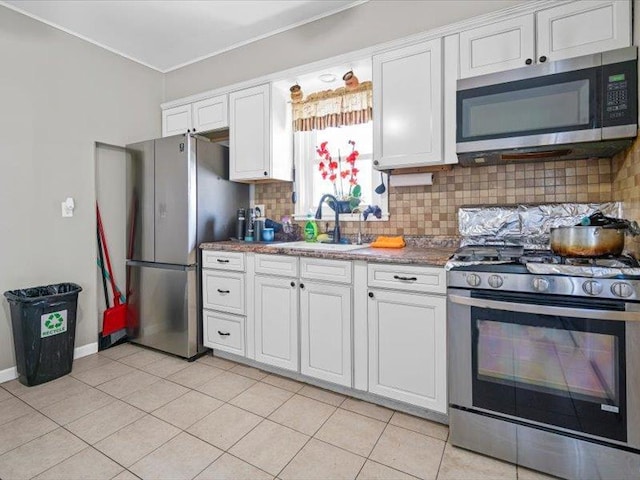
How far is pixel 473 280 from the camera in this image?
1610 mm

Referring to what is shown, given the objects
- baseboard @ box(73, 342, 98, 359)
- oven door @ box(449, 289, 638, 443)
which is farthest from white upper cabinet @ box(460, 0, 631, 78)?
baseboard @ box(73, 342, 98, 359)

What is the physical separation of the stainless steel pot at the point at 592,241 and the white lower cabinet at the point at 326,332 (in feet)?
3.67

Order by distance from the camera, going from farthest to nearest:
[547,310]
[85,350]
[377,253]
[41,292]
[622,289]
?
[85,350]
[41,292]
[377,253]
[547,310]
[622,289]

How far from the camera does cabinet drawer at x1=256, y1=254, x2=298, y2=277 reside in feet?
7.54

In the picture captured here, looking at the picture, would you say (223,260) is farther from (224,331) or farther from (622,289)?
(622,289)

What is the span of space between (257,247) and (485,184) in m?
1.58

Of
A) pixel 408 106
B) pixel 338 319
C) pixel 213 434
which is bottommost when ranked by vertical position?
pixel 213 434

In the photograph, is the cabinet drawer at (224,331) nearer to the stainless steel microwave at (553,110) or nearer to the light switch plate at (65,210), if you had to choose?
the light switch plate at (65,210)

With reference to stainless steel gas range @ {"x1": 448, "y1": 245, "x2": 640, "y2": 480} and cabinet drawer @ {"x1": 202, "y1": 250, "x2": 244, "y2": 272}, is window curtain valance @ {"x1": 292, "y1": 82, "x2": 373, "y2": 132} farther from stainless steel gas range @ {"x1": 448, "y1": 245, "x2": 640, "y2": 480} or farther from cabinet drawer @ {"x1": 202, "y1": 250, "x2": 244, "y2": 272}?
stainless steel gas range @ {"x1": 448, "y1": 245, "x2": 640, "y2": 480}

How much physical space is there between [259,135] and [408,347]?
76.8 inches

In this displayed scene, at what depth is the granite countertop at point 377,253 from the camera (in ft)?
6.05

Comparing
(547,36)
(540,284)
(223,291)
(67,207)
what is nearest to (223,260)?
(223,291)

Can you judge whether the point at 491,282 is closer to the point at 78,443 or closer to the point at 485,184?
the point at 485,184

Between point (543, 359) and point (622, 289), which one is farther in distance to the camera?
point (543, 359)
